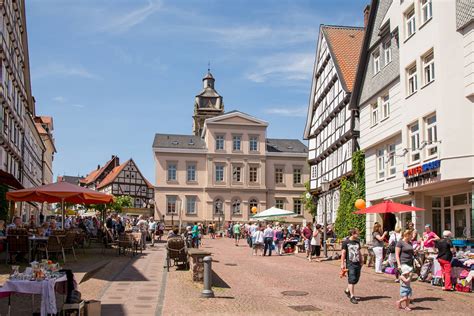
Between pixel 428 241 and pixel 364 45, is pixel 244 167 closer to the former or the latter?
pixel 364 45

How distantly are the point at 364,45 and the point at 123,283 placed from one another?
58.4 ft

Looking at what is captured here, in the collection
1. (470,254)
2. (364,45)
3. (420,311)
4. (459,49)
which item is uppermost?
(364,45)

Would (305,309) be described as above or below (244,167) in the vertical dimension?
below

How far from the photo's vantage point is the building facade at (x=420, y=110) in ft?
59.3

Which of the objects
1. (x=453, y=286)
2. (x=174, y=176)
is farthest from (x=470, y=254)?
(x=174, y=176)

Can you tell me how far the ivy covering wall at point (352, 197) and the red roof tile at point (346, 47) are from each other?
15.4 ft

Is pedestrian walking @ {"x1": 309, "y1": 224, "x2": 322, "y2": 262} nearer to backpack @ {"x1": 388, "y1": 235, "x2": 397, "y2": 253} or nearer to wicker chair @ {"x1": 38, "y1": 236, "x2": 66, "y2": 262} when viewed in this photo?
backpack @ {"x1": 388, "y1": 235, "x2": 397, "y2": 253}

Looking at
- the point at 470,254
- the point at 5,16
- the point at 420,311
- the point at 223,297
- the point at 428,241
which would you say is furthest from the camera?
the point at 5,16

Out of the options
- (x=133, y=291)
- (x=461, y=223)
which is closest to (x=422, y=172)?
(x=461, y=223)

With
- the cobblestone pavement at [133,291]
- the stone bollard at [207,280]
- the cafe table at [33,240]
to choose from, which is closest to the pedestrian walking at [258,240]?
the cobblestone pavement at [133,291]

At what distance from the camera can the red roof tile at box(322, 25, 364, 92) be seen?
109 feet

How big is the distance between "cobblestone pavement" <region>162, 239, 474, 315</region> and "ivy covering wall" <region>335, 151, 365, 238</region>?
35.1 feet

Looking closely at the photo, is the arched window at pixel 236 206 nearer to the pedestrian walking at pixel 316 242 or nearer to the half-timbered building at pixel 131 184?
the half-timbered building at pixel 131 184

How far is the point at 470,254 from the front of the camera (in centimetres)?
1523
